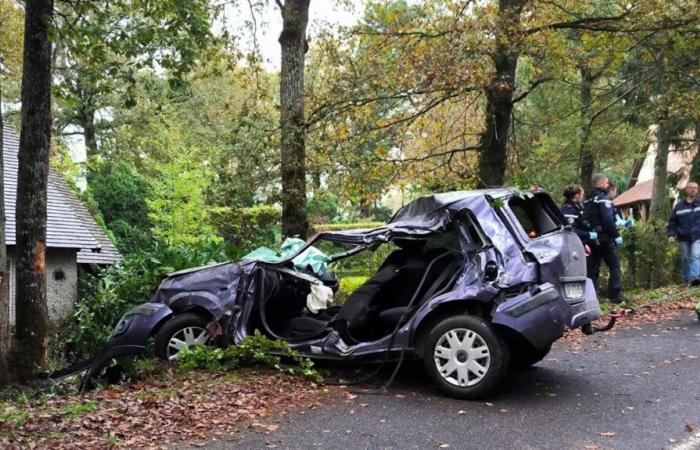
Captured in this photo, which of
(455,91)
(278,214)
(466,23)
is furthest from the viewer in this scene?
(278,214)

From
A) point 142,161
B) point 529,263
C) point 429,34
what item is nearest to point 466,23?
point 429,34

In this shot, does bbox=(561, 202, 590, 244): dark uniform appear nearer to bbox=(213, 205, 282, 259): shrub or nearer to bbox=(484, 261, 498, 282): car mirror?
bbox=(484, 261, 498, 282): car mirror

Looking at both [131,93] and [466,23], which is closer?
[131,93]

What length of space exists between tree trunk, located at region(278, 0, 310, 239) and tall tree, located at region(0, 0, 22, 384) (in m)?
4.25

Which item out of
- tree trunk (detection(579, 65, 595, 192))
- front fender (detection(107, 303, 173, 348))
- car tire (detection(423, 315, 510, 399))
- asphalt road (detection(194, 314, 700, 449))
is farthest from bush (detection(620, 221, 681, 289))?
front fender (detection(107, 303, 173, 348))

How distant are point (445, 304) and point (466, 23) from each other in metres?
6.99

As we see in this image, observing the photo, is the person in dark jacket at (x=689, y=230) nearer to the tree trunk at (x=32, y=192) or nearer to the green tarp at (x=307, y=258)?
the green tarp at (x=307, y=258)

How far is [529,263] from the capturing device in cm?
563

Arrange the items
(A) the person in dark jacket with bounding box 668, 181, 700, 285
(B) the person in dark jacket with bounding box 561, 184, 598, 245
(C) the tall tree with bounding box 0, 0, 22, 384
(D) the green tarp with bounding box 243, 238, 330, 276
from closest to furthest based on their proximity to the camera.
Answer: (D) the green tarp with bounding box 243, 238, 330, 276
(C) the tall tree with bounding box 0, 0, 22, 384
(B) the person in dark jacket with bounding box 561, 184, 598, 245
(A) the person in dark jacket with bounding box 668, 181, 700, 285

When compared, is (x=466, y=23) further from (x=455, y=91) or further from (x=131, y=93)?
(x=131, y=93)

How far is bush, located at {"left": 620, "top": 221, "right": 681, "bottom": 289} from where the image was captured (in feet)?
42.6

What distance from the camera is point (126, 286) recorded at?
11602mm

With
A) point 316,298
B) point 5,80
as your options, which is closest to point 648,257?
point 316,298

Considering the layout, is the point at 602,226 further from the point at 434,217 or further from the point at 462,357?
the point at 462,357
